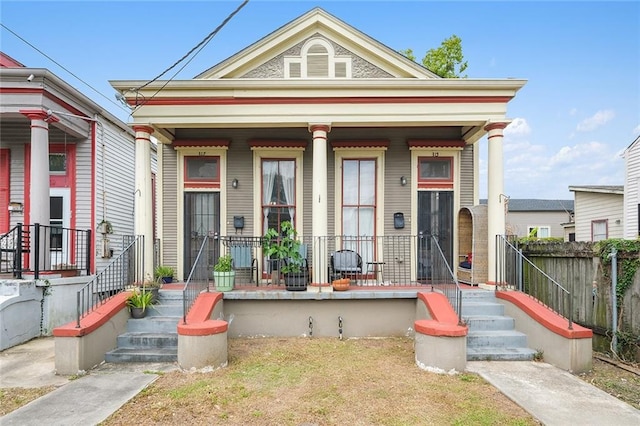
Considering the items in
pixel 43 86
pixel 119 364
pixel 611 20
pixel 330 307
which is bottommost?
pixel 119 364

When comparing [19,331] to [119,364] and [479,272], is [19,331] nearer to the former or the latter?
[119,364]

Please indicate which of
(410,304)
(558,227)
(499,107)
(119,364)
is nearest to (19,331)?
(119,364)

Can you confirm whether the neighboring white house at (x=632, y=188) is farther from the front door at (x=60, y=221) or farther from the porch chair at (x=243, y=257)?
the front door at (x=60, y=221)

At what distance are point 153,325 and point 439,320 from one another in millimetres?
4115

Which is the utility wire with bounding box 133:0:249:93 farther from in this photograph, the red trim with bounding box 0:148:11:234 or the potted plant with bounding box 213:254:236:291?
the red trim with bounding box 0:148:11:234

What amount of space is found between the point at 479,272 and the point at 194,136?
6197 millimetres

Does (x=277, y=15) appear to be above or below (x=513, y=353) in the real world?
above

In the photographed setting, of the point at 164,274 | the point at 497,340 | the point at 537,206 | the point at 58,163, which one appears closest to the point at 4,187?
the point at 58,163

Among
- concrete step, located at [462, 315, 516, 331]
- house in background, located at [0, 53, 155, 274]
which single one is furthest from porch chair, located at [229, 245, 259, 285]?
concrete step, located at [462, 315, 516, 331]

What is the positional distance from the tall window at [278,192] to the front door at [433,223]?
2.68 metres

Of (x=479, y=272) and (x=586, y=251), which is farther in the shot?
(x=479, y=272)

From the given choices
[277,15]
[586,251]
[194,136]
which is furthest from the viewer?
[277,15]

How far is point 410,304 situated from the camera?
6.11m

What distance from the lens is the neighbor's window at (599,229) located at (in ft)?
47.4
